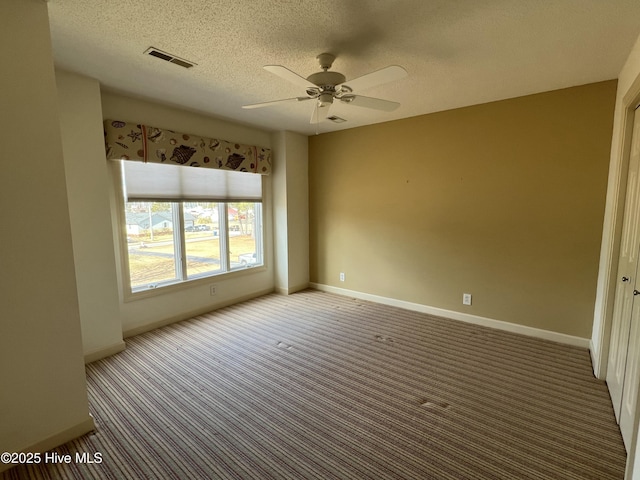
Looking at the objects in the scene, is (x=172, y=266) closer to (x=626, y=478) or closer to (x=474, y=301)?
(x=474, y=301)

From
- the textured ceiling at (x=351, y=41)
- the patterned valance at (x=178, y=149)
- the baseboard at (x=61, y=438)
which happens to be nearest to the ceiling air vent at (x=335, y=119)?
the textured ceiling at (x=351, y=41)

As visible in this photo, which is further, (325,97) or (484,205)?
(484,205)

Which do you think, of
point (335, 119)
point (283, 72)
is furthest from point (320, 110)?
point (335, 119)

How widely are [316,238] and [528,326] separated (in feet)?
9.78

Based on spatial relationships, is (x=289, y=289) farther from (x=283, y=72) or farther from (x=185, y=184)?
(x=283, y=72)

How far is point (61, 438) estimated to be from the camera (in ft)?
5.90

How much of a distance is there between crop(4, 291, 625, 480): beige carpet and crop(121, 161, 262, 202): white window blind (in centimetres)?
154

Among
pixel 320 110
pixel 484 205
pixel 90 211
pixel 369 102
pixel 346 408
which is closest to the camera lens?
pixel 346 408

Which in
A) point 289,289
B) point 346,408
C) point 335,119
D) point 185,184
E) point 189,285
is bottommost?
point 346,408

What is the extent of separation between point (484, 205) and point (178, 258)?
3.58 metres

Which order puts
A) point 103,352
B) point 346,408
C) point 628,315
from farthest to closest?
1. point 103,352
2. point 346,408
3. point 628,315

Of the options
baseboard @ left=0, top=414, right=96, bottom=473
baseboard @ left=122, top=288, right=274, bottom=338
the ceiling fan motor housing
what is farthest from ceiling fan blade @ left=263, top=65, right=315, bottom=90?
baseboard @ left=122, top=288, right=274, bottom=338

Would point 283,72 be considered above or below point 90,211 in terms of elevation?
above

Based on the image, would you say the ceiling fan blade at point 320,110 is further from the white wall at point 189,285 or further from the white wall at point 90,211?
the white wall at point 90,211
